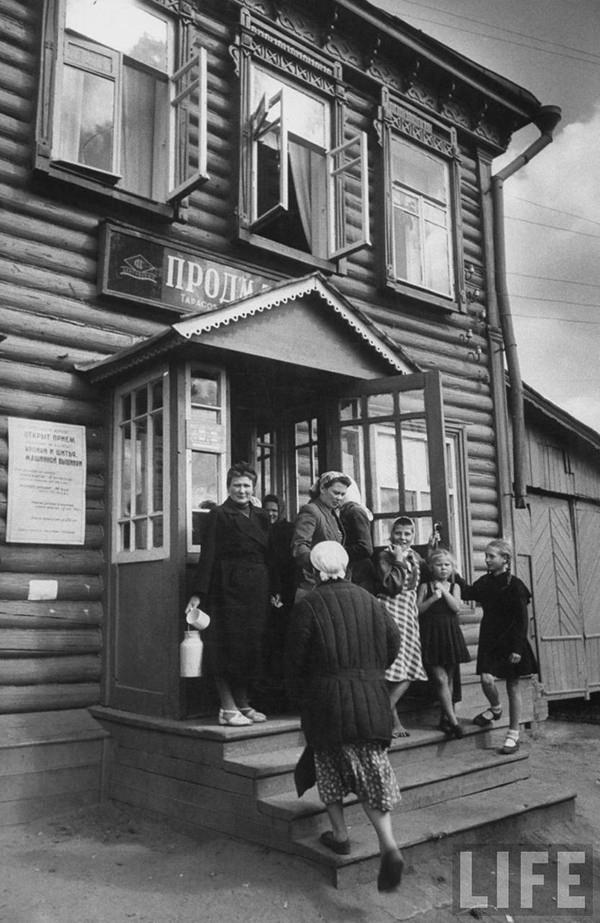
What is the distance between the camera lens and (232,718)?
5371mm

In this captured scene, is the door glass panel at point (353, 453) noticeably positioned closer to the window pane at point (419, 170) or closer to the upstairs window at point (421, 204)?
the upstairs window at point (421, 204)

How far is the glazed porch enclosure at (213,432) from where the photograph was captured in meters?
5.84

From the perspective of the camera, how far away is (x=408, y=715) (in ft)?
21.0

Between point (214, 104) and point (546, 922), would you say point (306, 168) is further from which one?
point (546, 922)

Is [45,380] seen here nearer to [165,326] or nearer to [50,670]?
[165,326]

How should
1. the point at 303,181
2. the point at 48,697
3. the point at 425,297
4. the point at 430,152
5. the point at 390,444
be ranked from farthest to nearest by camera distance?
1. the point at 430,152
2. the point at 425,297
3. the point at 303,181
4. the point at 390,444
5. the point at 48,697

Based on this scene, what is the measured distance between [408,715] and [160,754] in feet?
Result: 6.56

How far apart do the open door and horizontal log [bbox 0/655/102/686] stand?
271cm

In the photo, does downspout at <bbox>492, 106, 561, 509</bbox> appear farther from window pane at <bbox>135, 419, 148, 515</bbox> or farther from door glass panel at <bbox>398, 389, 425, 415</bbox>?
window pane at <bbox>135, 419, 148, 515</bbox>

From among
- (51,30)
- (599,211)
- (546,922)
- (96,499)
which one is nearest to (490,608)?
(546,922)

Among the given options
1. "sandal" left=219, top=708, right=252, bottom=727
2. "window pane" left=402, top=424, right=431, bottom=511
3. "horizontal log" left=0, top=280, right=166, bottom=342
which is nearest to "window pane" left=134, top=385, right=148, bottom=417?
"horizontal log" left=0, top=280, right=166, bottom=342

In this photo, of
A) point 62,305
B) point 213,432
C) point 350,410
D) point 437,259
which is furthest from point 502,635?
point 437,259

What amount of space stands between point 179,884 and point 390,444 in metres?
4.09

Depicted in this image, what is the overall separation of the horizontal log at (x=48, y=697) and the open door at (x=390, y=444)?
110 inches
